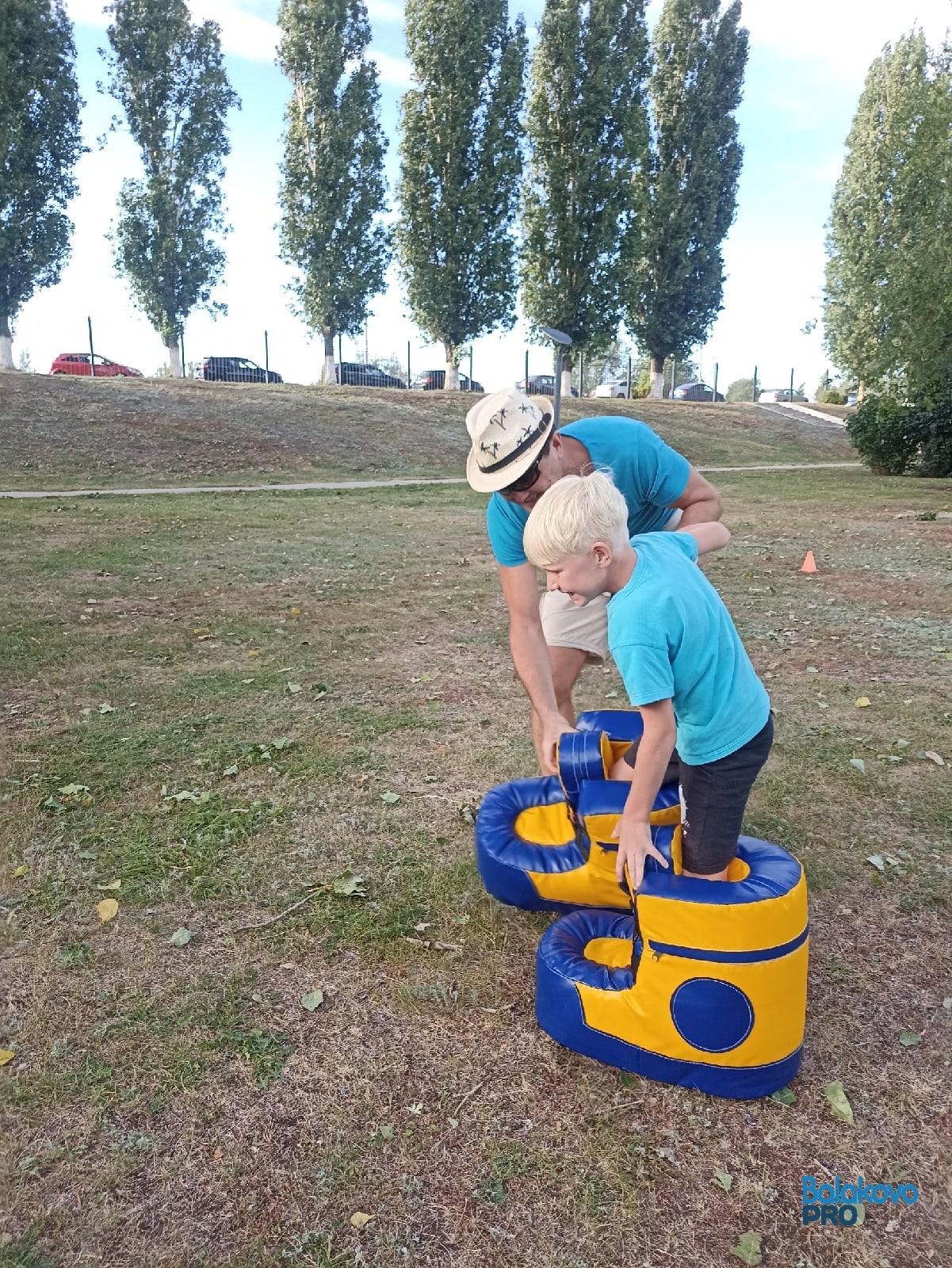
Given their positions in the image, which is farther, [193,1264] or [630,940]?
[630,940]

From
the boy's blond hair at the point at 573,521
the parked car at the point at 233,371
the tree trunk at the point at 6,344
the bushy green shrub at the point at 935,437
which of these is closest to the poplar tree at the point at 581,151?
the parked car at the point at 233,371

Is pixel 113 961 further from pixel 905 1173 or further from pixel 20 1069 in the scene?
pixel 905 1173

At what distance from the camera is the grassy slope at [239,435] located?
66.2ft

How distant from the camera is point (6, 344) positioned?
31359mm

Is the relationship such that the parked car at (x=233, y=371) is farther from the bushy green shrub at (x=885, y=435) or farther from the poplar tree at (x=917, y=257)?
the poplar tree at (x=917, y=257)

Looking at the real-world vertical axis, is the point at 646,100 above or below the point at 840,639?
above

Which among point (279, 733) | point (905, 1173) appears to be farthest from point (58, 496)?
point (905, 1173)

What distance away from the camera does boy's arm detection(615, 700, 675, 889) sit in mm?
2521

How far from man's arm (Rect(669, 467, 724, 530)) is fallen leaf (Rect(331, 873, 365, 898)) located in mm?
→ 1871

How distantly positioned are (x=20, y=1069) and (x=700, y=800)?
208cm

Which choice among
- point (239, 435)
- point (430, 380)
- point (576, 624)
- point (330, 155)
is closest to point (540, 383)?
point (430, 380)

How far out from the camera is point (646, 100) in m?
36.1

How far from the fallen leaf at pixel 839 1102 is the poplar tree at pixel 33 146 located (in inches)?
1325

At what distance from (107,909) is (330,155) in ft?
115
